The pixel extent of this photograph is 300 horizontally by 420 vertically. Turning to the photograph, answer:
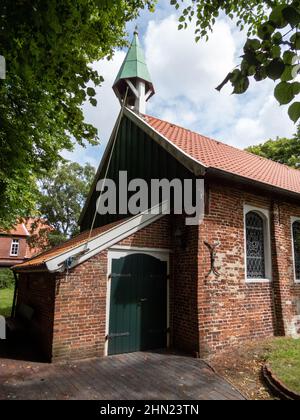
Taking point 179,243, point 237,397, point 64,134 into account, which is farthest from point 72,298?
point 64,134

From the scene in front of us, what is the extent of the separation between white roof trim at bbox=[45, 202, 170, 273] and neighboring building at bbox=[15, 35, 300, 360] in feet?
0.08

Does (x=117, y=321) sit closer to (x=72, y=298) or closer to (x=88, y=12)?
(x=72, y=298)

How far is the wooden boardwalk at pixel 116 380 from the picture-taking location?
4.91 meters

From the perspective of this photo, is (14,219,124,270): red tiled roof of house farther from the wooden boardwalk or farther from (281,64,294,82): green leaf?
(281,64,294,82): green leaf

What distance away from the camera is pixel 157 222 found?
822cm

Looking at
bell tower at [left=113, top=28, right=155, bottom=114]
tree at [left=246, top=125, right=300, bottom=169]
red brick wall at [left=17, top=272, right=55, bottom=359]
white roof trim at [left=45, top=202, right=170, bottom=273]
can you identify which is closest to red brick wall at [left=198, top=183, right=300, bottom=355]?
white roof trim at [left=45, top=202, right=170, bottom=273]

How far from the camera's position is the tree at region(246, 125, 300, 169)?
2292cm

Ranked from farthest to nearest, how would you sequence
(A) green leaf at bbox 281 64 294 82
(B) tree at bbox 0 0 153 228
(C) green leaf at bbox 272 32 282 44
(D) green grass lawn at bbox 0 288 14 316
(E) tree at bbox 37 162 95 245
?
Result: 1. (E) tree at bbox 37 162 95 245
2. (D) green grass lawn at bbox 0 288 14 316
3. (B) tree at bbox 0 0 153 228
4. (C) green leaf at bbox 272 32 282 44
5. (A) green leaf at bbox 281 64 294 82

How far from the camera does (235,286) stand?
8.02 meters

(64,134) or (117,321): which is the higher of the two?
(64,134)

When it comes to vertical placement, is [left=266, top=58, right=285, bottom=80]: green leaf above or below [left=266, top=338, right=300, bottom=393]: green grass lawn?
above

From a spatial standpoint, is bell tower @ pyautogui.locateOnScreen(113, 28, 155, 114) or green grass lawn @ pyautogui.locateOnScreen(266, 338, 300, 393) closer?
green grass lawn @ pyautogui.locateOnScreen(266, 338, 300, 393)

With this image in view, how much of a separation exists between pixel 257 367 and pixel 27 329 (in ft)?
20.0

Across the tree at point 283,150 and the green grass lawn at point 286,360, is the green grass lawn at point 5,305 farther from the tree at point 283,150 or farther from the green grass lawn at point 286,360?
the tree at point 283,150
